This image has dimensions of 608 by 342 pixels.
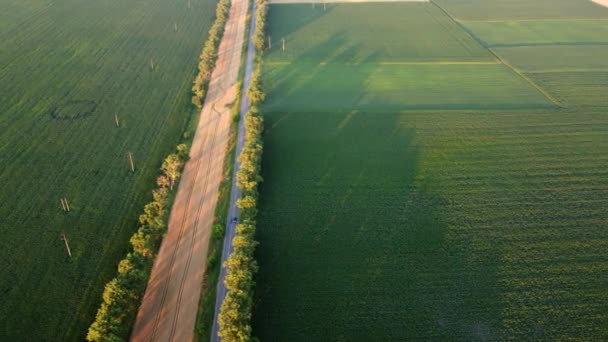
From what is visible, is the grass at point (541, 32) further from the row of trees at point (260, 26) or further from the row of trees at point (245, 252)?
the row of trees at point (245, 252)

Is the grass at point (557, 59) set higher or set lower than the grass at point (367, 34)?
lower

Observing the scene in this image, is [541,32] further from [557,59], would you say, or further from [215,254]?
[215,254]

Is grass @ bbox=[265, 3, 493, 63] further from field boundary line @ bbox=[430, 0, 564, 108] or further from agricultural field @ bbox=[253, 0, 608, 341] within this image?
field boundary line @ bbox=[430, 0, 564, 108]

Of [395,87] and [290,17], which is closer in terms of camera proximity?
[395,87]

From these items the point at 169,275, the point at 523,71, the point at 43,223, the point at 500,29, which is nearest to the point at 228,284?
the point at 169,275

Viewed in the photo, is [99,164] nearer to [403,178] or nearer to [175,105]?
[175,105]

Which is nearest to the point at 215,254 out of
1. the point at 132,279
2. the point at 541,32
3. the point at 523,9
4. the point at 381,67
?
the point at 132,279

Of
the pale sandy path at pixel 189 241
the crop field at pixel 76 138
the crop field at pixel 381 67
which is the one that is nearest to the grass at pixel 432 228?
the pale sandy path at pixel 189 241

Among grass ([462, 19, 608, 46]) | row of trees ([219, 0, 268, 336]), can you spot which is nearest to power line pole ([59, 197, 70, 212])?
row of trees ([219, 0, 268, 336])
